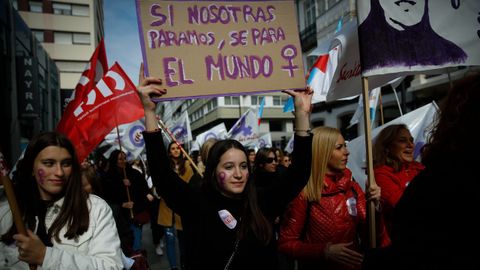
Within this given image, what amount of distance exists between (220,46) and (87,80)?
2.34 metres

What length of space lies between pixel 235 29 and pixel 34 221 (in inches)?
66.4

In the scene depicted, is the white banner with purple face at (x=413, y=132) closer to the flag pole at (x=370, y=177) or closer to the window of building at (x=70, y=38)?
the flag pole at (x=370, y=177)

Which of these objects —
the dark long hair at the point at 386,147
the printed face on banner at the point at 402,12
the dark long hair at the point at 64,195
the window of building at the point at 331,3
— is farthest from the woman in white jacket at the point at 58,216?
the window of building at the point at 331,3

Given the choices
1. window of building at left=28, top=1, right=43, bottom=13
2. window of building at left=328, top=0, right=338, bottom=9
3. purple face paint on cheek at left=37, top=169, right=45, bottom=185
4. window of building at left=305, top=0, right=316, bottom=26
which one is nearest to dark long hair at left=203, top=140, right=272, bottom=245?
purple face paint on cheek at left=37, top=169, right=45, bottom=185

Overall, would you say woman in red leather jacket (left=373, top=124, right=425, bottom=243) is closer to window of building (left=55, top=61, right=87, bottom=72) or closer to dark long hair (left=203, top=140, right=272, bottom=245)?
dark long hair (left=203, top=140, right=272, bottom=245)

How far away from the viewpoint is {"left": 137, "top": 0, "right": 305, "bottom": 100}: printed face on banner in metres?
2.26

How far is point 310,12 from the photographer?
78.6ft

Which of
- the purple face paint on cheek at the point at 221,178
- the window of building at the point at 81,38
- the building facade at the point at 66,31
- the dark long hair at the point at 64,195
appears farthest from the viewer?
the window of building at the point at 81,38

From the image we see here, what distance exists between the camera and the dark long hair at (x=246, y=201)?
2.01 meters

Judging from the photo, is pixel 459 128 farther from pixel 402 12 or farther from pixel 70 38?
pixel 70 38

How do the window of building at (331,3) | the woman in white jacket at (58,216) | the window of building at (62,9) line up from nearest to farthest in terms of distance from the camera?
the woman in white jacket at (58,216), the window of building at (331,3), the window of building at (62,9)

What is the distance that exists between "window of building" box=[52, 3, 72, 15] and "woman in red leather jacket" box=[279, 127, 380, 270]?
3879cm

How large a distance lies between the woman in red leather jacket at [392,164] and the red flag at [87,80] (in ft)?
10.0

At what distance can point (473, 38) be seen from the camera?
268 centimetres
